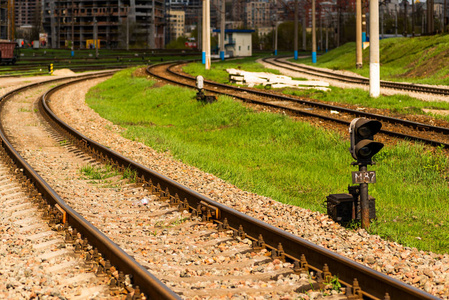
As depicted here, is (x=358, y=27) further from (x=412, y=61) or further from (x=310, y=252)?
(x=310, y=252)

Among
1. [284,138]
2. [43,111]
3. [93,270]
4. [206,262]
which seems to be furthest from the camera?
[43,111]

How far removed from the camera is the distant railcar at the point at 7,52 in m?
56.7

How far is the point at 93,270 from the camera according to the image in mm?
5785

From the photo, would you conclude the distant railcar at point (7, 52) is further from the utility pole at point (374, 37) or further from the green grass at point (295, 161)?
the utility pole at point (374, 37)

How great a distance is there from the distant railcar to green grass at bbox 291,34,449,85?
2998 cm

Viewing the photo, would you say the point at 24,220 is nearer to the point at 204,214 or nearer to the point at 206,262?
the point at 204,214

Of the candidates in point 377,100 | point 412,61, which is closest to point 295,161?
point 377,100

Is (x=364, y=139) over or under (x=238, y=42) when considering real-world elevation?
under

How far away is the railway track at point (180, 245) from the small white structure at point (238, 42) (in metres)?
75.3

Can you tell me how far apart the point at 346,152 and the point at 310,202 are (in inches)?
151

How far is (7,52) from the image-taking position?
5788cm

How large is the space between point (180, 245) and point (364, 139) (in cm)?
271

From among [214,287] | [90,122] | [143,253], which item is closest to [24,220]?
[143,253]

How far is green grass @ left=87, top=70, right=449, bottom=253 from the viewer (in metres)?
8.48
